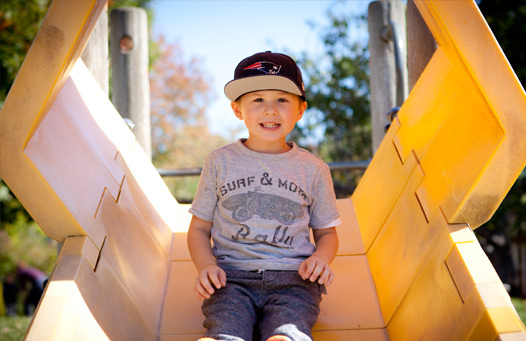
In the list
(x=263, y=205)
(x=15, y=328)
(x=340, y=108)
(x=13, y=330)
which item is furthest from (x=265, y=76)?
(x=340, y=108)

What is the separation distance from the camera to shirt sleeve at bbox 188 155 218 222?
1.86 m

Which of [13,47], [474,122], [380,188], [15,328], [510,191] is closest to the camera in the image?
[474,122]

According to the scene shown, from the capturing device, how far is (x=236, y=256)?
176cm

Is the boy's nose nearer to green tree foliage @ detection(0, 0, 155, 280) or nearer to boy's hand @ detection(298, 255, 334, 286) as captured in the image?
boy's hand @ detection(298, 255, 334, 286)

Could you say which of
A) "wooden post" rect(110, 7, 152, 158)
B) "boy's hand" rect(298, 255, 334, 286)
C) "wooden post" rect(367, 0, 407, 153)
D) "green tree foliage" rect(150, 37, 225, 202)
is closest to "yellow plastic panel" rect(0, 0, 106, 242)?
"boy's hand" rect(298, 255, 334, 286)

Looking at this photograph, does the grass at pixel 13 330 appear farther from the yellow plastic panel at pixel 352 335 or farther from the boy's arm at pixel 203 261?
the yellow plastic panel at pixel 352 335

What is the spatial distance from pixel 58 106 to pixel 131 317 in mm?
703

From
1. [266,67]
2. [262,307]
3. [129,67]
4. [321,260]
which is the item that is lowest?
[262,307]

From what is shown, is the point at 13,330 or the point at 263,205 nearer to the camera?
the point at 263,205

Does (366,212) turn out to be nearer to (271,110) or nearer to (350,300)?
(350,300)

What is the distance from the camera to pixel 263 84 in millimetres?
1831

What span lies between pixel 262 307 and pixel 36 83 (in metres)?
0.91

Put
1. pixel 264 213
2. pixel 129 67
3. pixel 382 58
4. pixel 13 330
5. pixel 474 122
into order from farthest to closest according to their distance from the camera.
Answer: pixel 13 330 < pixel 382 58 < pixel 129 67 < pixel 264 213 < pixel 474 122

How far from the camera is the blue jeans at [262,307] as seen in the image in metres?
1.47
